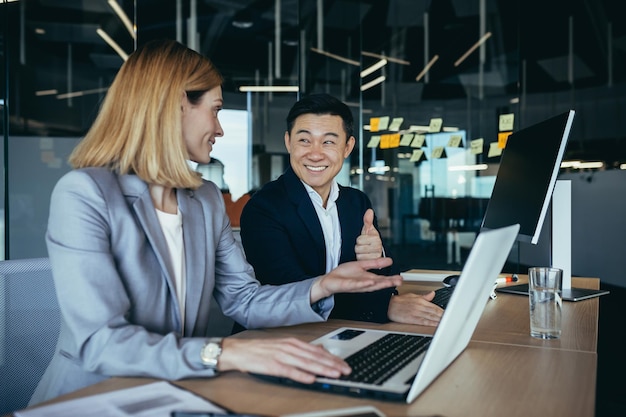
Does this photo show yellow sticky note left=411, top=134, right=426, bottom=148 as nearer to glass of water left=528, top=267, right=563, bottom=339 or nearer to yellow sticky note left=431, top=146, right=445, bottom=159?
yellow sticky note left=431, top=146, right=445, bottom=159

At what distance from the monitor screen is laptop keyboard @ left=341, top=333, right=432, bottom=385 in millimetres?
669

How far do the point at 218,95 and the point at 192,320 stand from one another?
1.85ft

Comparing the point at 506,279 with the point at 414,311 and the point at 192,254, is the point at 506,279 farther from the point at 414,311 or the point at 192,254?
the point at 192,254

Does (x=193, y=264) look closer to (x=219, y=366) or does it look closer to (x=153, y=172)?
(x=153, y=172)

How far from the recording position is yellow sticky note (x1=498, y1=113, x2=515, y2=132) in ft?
19.9

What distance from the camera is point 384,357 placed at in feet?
3.46

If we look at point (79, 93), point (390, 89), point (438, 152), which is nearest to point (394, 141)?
point (438, 152)

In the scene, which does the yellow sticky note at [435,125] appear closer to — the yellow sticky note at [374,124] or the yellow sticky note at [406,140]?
the yellow sticky note at [406,140]

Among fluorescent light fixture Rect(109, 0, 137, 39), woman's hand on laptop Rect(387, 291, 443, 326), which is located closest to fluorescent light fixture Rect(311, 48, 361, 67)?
fluorescent light fixture Rect(109, 0, 137, 39)

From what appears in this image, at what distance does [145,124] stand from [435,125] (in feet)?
17.7

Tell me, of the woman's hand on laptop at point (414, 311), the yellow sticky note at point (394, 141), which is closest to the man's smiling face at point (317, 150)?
the woman's hand on laptop at point (414, 311)

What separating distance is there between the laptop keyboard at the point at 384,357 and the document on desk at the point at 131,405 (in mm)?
252

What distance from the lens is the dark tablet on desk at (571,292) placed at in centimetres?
186

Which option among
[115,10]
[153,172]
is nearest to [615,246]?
[115,10]
